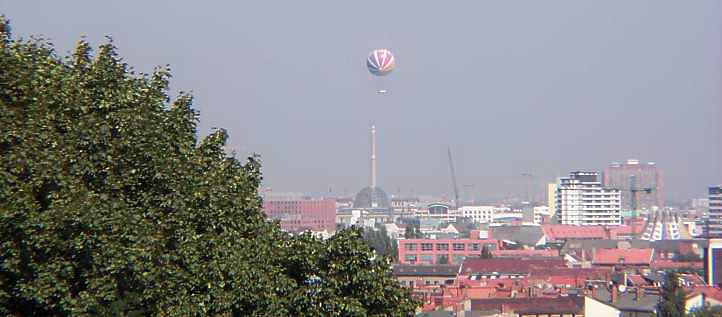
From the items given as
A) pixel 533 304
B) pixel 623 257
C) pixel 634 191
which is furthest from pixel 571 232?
pixel 533 304

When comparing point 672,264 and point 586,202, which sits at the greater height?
point 586,202

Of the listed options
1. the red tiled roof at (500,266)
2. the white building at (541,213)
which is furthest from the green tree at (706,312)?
the white building at (541,213)

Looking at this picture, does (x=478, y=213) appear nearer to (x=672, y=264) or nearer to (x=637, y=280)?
(x=672, y=264)

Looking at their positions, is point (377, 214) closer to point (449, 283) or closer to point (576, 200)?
point (576, 200)

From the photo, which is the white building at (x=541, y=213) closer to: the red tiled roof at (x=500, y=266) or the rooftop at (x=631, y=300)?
the red tiled roof at (x=500, y=266)

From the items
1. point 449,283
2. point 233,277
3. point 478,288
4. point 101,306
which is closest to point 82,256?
point 101,306

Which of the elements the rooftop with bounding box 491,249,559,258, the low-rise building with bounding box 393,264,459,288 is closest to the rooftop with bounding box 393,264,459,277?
the low-rise building with bounding box 393,264,459,288
